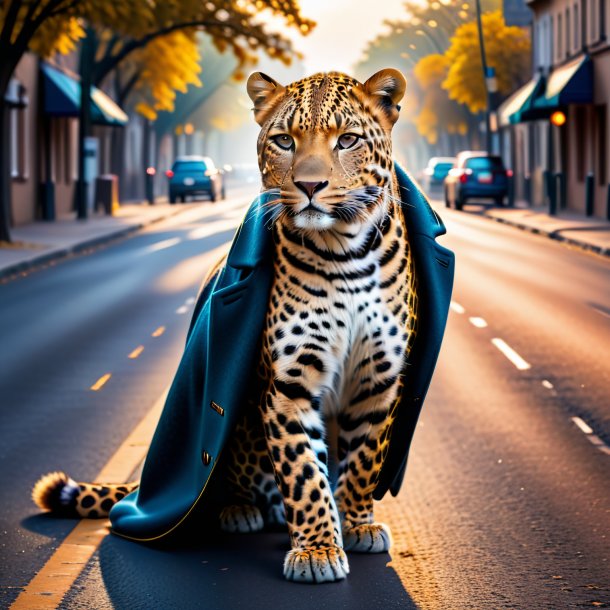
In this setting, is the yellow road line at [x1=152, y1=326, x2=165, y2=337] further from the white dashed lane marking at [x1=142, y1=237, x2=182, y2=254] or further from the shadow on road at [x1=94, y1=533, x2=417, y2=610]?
the white dashed lane marking at [x1=142, y1=237, x2=182, y2=254]

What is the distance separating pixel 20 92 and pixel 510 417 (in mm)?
32099

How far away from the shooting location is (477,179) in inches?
1957

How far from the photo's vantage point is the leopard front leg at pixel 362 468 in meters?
5.80

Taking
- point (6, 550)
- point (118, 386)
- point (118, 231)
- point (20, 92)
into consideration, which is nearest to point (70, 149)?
point (20, 92)

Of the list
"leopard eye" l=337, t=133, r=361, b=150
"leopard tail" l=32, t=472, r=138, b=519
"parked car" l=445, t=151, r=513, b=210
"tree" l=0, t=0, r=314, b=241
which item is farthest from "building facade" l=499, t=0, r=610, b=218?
"leopard eye" l=337, t=133, r=361, b=150

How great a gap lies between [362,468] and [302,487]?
36 centimetres

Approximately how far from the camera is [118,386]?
1164cm

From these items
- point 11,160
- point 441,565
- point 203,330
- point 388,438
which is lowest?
point 441,565

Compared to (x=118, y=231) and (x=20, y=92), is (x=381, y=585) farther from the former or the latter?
(x=20, y=92)

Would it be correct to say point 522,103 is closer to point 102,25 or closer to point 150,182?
point 150,182

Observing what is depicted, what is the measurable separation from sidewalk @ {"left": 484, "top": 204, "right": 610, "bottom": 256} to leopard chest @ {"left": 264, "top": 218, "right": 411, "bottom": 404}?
72.6 ft

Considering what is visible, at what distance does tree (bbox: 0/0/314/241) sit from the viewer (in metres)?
28.0

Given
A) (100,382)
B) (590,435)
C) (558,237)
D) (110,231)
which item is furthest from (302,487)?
(110,231)

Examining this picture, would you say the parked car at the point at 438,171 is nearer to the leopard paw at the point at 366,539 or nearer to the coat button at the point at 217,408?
the leopard paw at the point at 366,539
